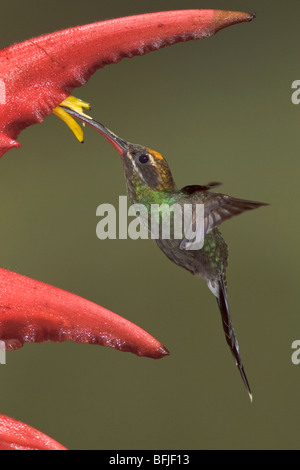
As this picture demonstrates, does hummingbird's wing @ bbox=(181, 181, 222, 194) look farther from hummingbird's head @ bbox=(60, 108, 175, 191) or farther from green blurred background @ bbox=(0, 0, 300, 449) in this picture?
green blurred background @ bbox=(0, 0, 300, 449)

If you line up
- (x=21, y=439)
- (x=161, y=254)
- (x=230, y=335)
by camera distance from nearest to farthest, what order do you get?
(x=21, y=439), (x=230, y=335), (x=161, y=254)

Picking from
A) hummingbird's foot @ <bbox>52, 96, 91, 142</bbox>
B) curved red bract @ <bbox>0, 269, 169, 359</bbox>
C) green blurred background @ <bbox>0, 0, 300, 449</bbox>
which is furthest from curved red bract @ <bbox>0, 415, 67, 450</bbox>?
green blurred background @ <bbox>0, 0, 300, 449</bbox>

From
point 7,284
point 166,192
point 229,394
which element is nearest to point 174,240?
point 166,192

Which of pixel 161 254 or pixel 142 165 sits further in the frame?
pixel 161 254

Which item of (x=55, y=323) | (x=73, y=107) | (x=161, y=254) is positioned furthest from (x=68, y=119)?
(x=161, y=254)

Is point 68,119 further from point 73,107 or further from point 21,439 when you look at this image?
point 21,439

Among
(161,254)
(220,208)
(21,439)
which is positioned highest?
(161,254)
